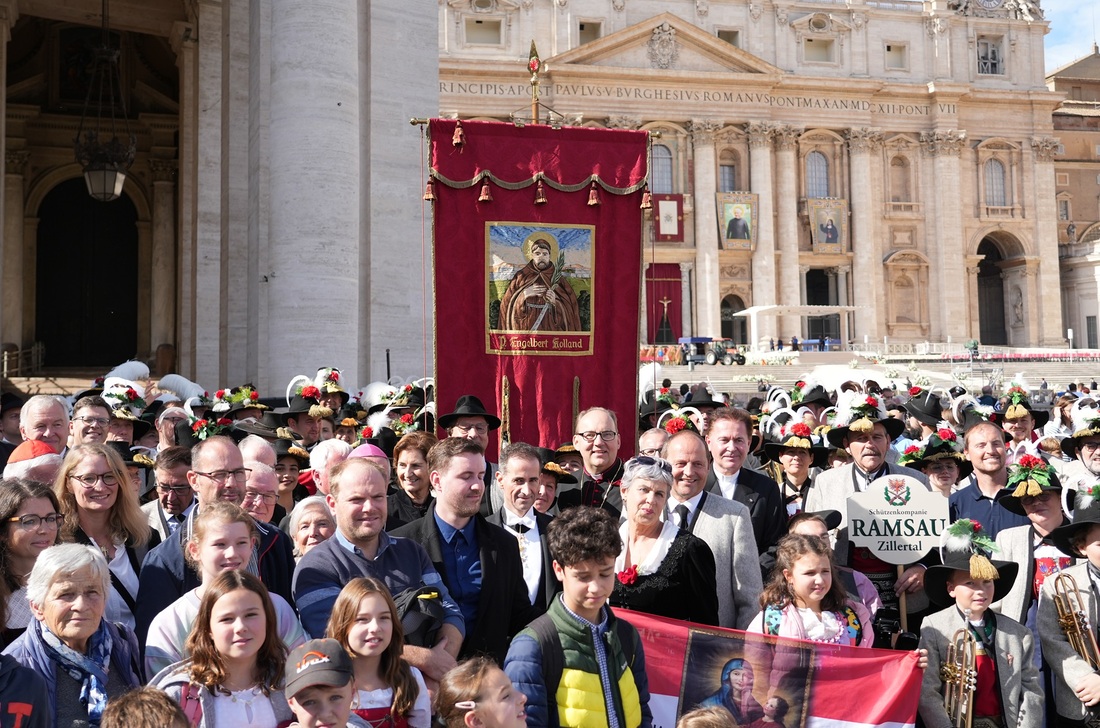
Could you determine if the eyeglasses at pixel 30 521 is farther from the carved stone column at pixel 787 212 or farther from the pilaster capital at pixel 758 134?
the pilaster capital at pixel 758 134

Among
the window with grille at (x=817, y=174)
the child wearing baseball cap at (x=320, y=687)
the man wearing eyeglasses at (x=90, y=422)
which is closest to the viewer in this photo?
the child wearing baseball cap at (x=320, y=687)

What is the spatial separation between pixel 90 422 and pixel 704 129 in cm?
5182

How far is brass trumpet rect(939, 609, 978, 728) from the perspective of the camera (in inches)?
201

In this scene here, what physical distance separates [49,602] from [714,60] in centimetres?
5603

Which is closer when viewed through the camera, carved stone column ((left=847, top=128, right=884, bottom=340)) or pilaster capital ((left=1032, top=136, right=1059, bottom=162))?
carved stone column ((left=847, top=128, right=884, bottom=340))

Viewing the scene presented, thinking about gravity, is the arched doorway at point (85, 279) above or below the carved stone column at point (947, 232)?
below

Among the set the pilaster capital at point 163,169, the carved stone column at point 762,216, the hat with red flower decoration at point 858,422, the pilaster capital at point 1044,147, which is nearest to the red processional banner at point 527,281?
the hat with red flower decoration at point 858,422

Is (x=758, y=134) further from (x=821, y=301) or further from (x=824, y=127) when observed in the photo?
(x=821, y=301)

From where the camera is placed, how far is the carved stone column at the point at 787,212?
5719 cm

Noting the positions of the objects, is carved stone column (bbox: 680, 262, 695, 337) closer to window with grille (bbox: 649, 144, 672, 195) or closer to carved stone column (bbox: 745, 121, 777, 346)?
carved stone column (bbox: 745, 121, 777, 346)

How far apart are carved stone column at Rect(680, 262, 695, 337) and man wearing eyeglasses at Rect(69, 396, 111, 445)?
165ft

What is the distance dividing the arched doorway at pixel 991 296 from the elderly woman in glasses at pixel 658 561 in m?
62.7

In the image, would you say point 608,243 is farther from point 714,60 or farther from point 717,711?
point 714,60

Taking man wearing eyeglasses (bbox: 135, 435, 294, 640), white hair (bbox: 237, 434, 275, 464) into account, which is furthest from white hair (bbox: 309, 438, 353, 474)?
man wearing eyeglasses (bbox: 135, 435, 294, 640)
